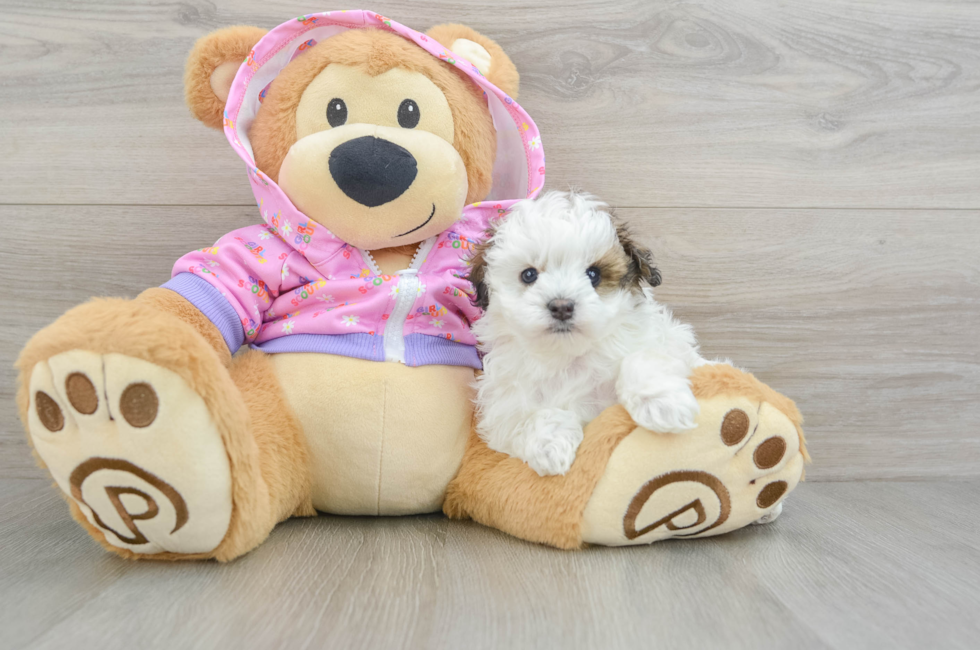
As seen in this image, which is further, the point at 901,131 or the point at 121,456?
the point at 901,131

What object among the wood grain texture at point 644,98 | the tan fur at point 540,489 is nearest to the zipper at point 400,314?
the tan fur at point 540,489

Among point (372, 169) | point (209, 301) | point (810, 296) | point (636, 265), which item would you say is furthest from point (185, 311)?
point (810, 296)

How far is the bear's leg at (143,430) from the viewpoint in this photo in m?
0.75

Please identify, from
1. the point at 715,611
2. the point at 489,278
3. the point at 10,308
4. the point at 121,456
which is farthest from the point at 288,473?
the point at 10,308

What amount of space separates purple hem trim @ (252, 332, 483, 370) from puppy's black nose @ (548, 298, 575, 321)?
0.25 meters

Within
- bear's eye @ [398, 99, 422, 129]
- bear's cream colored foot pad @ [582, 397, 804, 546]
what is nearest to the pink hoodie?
bear's eye @ [398, 99, 422, 129]

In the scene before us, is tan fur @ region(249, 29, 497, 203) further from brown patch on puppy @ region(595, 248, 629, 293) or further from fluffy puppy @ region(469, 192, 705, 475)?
brown patch on puppy @ region(595, 248, 629, 293)

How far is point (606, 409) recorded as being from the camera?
93 centimetres

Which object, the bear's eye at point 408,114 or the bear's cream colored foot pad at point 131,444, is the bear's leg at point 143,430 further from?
the bear's eye at point 408,114

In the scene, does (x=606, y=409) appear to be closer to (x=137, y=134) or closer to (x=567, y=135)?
(x=567, y=135)

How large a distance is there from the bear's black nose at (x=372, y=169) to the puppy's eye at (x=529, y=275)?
0.74 feet

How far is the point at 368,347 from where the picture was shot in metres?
1.02

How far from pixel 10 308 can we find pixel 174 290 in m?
0.60

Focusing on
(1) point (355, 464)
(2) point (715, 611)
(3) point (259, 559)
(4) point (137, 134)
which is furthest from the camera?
(4) point (137, 134)
